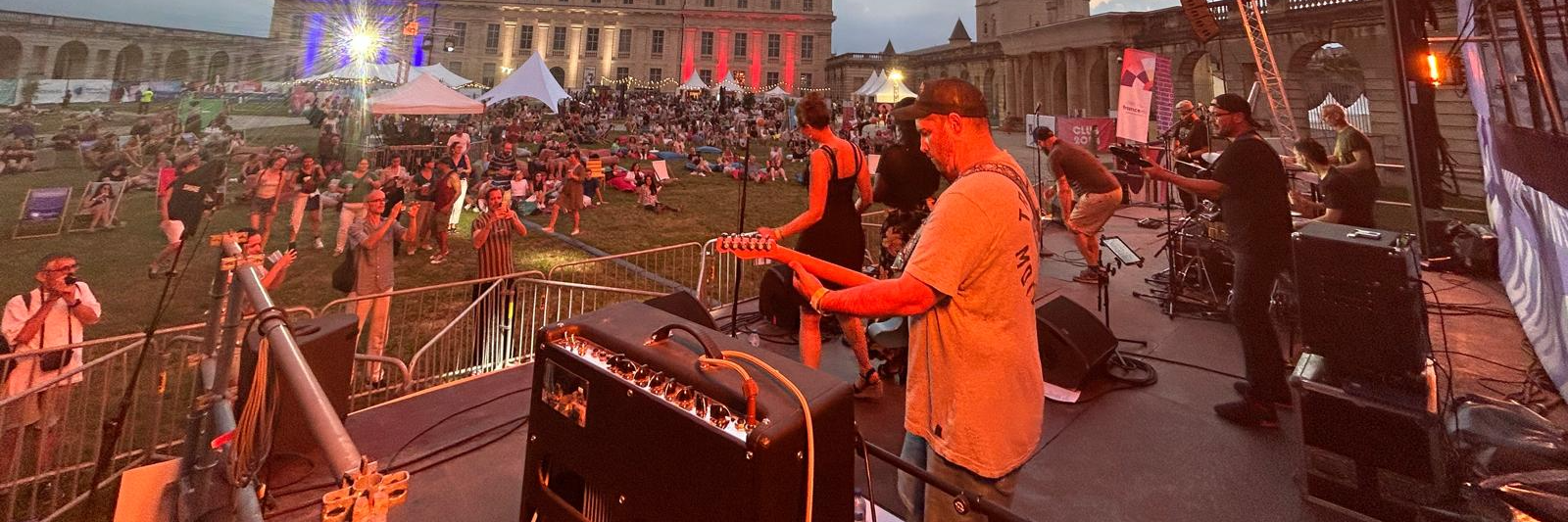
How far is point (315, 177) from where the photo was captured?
12.8 m

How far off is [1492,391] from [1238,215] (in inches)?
127

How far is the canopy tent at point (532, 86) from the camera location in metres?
23.0

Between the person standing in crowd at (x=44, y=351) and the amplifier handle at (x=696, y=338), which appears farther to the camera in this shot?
the person standing in crowd at (x=44, y=351)

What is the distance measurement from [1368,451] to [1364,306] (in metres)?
0.79

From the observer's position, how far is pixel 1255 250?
4180mm

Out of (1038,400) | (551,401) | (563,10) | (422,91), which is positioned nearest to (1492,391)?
(1038,400)

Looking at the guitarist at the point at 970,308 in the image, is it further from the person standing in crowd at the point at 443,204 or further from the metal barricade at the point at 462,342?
the person standing in crowd at the point at 443,204

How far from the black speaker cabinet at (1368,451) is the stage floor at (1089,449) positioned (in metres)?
0.16

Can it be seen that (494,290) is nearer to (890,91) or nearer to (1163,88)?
(1163,88)

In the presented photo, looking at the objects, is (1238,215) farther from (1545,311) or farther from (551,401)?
(551,401)

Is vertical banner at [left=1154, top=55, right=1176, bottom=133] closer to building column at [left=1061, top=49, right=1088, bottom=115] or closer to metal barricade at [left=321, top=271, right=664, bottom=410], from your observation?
metal barricade at [left=321, top=271, right=664, bottom=410]

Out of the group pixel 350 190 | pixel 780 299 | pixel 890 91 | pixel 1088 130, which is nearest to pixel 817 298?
pixel 780 299

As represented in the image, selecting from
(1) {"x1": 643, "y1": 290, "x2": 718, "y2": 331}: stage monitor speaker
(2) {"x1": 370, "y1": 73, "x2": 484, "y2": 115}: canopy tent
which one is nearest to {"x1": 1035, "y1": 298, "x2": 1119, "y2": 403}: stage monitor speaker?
(1) {"x1": 643, "y1": 290, "x2": 718, "y2": 331}: stage monitor speaker

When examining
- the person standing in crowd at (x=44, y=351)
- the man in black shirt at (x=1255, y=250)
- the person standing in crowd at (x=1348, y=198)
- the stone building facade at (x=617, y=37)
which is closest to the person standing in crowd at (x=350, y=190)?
the person standing in crowd at (x=44, y=351)
